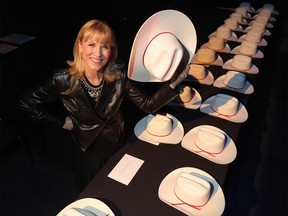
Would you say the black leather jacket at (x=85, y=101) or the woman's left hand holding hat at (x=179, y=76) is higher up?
the woman's left hand holding hat at (x=179, y=76)

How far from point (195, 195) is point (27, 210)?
2.03 m

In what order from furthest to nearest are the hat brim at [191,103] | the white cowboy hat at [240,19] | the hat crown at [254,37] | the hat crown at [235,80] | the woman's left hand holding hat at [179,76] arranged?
1. the white cowboy hat at [240,19]
2. the hat crown at [254,37]
3. the hat crown at [235,80]
4. the hat brim at [191,103]
5. the woman's left hand holding hat at [179,76]

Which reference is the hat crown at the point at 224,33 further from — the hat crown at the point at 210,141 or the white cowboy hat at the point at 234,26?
the hat crown at the point at 210,141

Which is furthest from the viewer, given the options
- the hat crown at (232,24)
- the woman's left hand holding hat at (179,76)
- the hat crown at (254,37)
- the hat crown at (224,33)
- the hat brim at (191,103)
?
the hat crown at (232,24)

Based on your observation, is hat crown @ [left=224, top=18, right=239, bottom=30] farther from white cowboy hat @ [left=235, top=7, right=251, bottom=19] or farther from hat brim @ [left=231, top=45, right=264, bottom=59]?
hat brim @ [left=231, top=45, right=264, bottom=59]

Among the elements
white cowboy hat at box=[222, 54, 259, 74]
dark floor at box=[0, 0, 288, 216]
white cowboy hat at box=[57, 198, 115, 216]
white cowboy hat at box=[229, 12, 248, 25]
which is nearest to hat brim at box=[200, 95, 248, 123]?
white cowboy hat at box=[222, 54, 259, 74]

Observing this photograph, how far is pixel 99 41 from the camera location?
1.75m

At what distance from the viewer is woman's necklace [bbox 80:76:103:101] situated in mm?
1943

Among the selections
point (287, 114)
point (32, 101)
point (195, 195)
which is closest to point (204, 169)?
point (195, 195)

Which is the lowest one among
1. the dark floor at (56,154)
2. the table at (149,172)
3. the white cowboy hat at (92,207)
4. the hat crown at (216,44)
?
the dark floor at (56,154)

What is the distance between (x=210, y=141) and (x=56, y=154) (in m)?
2.14

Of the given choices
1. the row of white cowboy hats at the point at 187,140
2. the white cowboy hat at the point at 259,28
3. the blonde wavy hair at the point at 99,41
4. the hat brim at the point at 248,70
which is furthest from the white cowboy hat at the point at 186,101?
the white cowboy hat at the point at 259,28

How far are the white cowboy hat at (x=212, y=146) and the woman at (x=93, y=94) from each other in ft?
1.18

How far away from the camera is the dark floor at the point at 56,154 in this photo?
293cm
